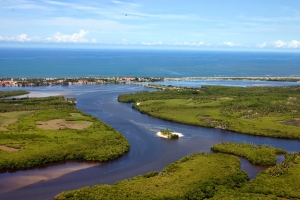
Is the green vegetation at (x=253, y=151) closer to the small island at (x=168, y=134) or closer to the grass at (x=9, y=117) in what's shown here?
the small island at (x=168, y=134)

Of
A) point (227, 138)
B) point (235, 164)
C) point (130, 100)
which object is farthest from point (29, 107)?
point (235, 164)

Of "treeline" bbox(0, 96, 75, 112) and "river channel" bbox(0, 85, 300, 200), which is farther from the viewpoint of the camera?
"treeline" bbox(0, 96, 75, 112)

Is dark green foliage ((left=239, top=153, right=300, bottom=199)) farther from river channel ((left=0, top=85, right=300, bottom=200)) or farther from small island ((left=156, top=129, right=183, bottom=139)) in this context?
small island ((left=156, top=129, right=183, bottom=139))

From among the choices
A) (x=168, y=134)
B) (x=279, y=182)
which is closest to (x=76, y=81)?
(x=168, y=134)

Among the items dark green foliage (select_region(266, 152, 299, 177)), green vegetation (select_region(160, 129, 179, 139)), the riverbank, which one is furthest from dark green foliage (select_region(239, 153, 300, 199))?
the riverbank

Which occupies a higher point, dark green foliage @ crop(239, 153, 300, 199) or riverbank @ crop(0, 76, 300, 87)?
riverbank @ crop(0, 76, 300, 87)

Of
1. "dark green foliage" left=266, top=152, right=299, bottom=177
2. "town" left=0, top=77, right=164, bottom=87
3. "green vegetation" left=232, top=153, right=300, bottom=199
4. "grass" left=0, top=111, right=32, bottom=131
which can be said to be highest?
"town" left=0, top=77, right=164, bottom=87

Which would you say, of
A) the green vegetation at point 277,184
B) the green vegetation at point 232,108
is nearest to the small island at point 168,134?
the green vegetation at point 232,108
